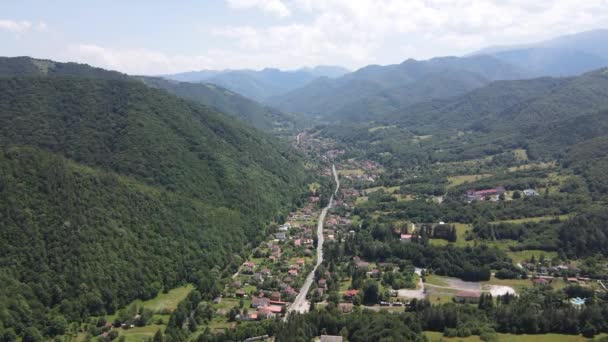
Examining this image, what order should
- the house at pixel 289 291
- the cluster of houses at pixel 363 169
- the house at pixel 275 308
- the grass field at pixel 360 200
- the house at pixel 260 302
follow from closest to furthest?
the house at pixel 275 308 < the house at pixel 260 302 < the house at pixel 289 291 < the grass field at pixel 360 200 < the cluster of houses at pixel 363 169

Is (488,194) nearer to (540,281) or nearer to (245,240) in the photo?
(540,281)

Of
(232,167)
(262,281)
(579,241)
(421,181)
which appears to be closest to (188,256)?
(262,281)

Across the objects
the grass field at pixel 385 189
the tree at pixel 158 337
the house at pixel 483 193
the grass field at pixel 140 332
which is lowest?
the grass field at pixel 140 332

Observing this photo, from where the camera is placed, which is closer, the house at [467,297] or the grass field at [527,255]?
the house at [467,297]

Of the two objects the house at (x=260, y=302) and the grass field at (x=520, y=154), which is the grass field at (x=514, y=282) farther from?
the grass field at (x=520, y=154)

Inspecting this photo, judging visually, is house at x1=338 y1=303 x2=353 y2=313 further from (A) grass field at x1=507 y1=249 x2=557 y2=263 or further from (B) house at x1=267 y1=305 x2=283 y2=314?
(A) grass field at x1=507 y1=249 x2=557 y2=263

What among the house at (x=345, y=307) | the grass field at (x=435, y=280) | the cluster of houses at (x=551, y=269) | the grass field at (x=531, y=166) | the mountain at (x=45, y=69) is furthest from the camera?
the mountain at (x=45, y=69)

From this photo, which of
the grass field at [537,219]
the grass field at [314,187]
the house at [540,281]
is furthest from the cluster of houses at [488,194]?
the grass field at [314,187]

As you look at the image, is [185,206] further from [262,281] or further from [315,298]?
[315,298]
